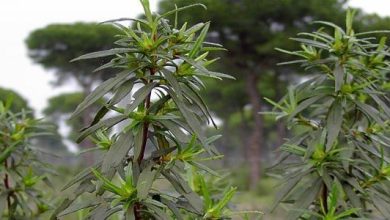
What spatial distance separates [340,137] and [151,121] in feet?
1.84

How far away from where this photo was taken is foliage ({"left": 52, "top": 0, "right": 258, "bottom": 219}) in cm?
84

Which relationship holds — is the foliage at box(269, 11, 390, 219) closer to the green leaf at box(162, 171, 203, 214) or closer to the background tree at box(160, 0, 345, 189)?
the green leaf at box(162, 171, 203, 214)

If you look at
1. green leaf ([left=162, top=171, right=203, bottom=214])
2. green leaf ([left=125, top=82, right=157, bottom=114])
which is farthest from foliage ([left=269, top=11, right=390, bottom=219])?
green leaf ([left=125, top=82, right=157, bottom=114])

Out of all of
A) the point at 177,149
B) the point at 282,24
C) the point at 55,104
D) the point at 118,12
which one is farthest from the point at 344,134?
the point at 55,104

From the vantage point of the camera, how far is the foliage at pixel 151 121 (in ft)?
2.76

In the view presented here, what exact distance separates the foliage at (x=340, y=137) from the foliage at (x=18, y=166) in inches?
24.0

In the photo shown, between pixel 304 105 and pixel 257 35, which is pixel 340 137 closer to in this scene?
pixel 304 105

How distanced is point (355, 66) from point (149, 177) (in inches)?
22.2

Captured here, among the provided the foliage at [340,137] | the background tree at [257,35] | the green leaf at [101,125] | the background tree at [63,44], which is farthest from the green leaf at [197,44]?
the background tree at [63,44]

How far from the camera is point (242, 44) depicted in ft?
32.4

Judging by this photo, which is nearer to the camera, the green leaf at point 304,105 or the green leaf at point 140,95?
the green leaf at point 140,95

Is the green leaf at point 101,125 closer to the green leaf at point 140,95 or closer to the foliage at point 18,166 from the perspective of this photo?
the green leaf at point 140,95

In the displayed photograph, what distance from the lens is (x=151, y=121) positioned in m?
0.87

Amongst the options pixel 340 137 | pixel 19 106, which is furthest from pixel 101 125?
pixel 19 106
